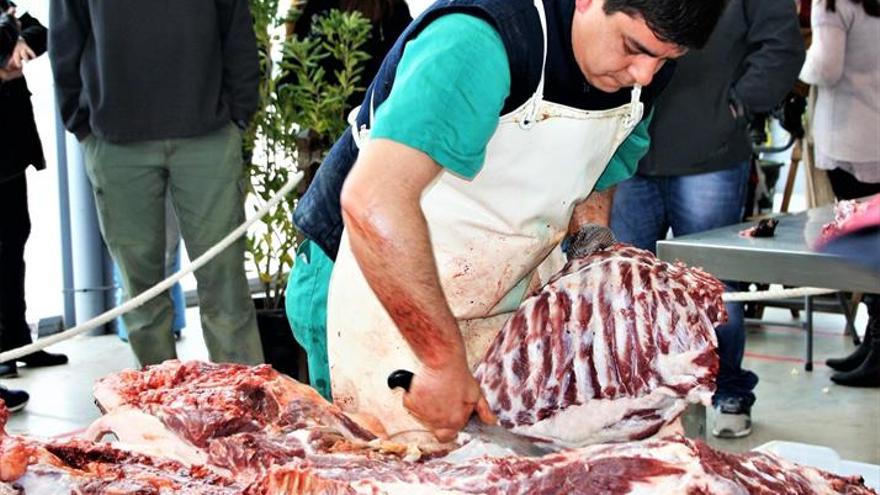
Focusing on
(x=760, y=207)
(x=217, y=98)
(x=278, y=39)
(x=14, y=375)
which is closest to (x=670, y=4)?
(x=217, y=98)

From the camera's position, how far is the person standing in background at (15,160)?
20.7ft

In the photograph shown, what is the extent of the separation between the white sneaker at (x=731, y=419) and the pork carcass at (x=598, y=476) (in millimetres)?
3947

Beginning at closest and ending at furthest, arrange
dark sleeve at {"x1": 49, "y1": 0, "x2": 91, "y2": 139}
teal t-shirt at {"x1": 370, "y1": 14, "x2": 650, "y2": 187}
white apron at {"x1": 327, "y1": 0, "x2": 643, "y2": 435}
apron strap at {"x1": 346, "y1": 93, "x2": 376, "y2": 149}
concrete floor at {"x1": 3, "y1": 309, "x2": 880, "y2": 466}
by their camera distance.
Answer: teal t-shirt at {"x1": 370, "y1": 14, "x2": 650, "y2": 187}, white apron at {"x1": 327, "y1": 0, "x2": 643, "y2": 435}, apron strap at {"x1": 346, "y1": 93, "x2": 376, "y2": 149}, dark sleeve at {"x1": 49, "y1": 0, "x2": 91, "y2": 139}, concrete floor at {"x1": 3, "y1": 309, "x2": 880, "y2": 466}

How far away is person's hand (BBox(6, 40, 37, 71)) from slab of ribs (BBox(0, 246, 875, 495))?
3.88m

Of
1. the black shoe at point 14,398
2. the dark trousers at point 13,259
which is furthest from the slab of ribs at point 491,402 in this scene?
the dark trousers at point 13,259

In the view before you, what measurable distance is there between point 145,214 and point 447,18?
3847mm

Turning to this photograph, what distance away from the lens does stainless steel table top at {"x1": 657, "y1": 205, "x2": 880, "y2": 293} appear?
398 cm

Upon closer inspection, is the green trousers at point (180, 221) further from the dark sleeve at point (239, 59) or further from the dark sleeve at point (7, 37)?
the dark sleeve at point (7, 37)

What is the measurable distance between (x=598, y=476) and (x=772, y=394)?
5.13 m

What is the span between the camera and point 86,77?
5859 millimetres

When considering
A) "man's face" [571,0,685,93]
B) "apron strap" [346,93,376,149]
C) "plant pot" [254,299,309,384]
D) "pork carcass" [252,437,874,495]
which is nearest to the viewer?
"pork carcass" [252,437,874,495]

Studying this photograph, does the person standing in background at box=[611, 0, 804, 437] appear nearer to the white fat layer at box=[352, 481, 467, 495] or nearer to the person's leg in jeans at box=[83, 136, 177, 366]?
the person's leg in jeans at box=[83, 136, 177, 366]

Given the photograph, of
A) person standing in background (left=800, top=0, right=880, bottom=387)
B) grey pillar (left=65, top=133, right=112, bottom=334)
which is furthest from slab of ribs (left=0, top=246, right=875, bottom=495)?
grey pillar (left=65, top=133, right=112, bottom=334)

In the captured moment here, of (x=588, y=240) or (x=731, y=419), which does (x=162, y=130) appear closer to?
(x=731, y=419)
